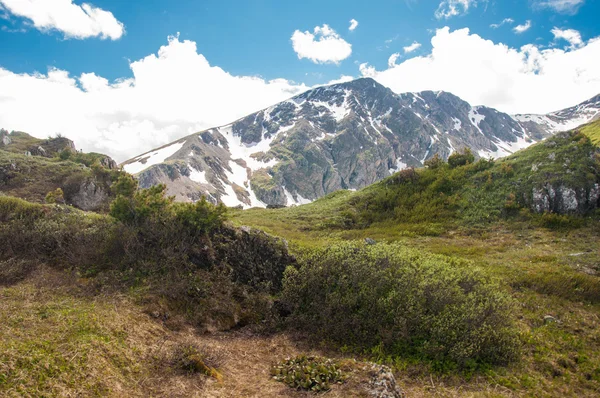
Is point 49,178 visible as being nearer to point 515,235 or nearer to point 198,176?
point 515,235

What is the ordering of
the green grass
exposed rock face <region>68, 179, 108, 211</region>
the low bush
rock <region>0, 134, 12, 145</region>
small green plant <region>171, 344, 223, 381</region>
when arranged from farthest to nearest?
rock <region>0, 134, 12, 145</region>
exposed rock face <region>68, 179, 108, 211</region>
the green grass
the low bush
small green plant <region>171, 344, 223, 381</region>

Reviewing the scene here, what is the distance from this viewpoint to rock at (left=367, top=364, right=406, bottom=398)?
714 centimetres

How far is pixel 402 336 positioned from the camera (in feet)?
33.5

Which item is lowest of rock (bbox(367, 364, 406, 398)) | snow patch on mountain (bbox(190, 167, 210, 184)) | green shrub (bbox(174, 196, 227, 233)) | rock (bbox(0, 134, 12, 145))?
rock (bbox(367, 364, 406, 398))

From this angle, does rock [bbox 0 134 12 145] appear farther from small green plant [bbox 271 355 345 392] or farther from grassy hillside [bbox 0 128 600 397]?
small green plant [bbox 271 355 345 392]

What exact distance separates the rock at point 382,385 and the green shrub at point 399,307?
241 cm

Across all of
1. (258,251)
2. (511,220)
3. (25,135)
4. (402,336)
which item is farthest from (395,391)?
(25,135)

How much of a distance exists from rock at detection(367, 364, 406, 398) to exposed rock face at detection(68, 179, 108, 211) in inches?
1010

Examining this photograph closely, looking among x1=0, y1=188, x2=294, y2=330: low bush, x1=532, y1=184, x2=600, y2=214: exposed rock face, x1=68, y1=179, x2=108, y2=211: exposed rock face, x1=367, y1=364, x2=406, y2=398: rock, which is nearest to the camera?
x1=367, y1=364, x2=406, y2=398: rock

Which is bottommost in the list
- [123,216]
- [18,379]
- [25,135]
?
[18,379]

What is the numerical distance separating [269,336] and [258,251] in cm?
414

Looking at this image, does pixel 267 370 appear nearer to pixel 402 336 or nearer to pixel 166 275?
pixel 402 336

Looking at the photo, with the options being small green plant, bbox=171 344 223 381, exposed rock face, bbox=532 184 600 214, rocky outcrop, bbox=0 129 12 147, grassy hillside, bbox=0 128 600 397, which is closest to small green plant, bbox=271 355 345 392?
grassy hillside, bbox=0 128 600 397

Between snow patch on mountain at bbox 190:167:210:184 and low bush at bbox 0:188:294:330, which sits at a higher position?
snow patch on mountain at bbox 190:167:210:184
